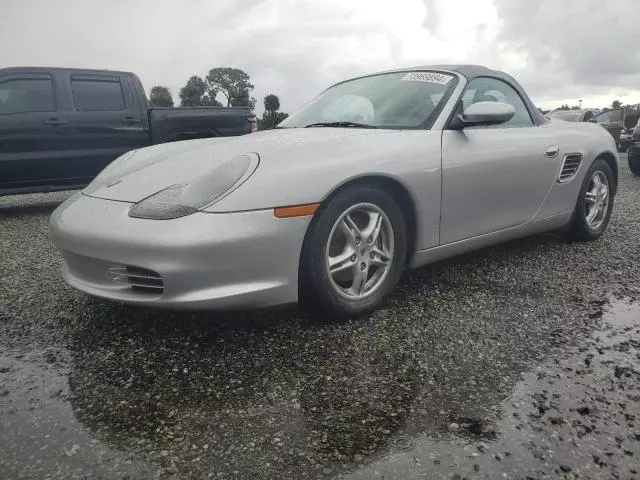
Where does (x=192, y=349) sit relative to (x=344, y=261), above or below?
below

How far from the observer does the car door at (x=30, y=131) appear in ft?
20.4

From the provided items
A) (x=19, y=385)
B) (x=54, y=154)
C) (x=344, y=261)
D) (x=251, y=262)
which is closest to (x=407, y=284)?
(x=344, y=261)

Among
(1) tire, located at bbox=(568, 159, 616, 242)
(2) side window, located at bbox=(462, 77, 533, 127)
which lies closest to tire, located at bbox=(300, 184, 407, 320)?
(2) side window, located at bbox=(462, 77, 533, 127)

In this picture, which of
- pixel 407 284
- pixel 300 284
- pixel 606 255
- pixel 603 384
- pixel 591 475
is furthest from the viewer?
pixel 606 255

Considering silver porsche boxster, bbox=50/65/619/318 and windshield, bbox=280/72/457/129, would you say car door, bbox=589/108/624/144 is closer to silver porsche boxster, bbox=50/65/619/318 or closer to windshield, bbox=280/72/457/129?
silver porsche boxster, bbox=50/65/619/318

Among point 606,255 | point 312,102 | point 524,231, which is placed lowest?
point 606,255

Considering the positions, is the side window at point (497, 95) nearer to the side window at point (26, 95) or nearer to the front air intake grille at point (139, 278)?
the front air intake grille at point (139, 278)

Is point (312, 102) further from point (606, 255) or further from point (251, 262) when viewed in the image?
point (606, 255)

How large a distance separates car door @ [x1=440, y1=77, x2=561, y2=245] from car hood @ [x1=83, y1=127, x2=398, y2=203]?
45cm

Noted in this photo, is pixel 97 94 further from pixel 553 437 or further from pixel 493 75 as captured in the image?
pixel 553 437

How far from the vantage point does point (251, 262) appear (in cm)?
224

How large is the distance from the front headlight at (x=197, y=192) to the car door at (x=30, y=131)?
15.4 feet

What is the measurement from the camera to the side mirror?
295 centimetres

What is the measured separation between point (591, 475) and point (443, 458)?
385mm
